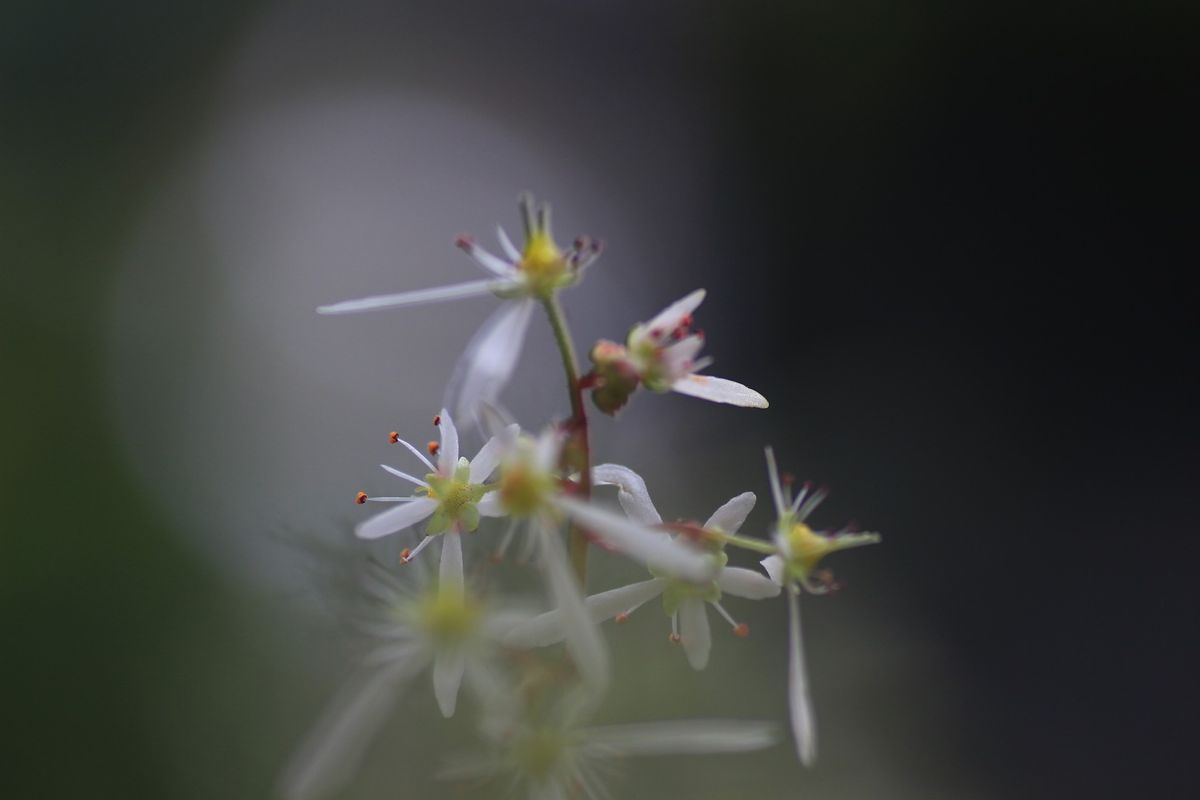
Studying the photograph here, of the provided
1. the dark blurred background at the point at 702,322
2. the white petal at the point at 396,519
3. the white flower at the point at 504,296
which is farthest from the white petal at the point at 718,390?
the dark blurred background at the point at 702,322

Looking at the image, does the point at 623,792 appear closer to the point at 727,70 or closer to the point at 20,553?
the point at 20,553

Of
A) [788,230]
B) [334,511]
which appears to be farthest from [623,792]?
[788,230]

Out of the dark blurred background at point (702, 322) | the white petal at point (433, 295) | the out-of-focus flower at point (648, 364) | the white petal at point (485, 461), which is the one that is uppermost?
the white petal at point (433, 295)

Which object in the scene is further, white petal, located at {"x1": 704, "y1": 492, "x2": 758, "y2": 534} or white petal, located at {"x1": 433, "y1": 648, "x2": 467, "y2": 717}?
white petal, located at {"x1": 704, "y1": 492, "x2": 758, "y2": 534}

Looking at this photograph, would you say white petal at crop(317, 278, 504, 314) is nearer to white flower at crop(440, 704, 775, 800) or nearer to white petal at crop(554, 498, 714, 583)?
white petal at crop(554, 498, 714, 583)

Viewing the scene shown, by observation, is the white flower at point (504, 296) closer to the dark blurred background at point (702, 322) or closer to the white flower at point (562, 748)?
the white flower at point (562, 748)

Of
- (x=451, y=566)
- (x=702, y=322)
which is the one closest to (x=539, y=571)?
(x=451, y=566)

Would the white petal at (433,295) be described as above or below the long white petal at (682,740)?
above

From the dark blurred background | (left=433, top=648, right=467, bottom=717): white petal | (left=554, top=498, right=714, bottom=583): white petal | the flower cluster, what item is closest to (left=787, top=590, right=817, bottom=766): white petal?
the flower cluster

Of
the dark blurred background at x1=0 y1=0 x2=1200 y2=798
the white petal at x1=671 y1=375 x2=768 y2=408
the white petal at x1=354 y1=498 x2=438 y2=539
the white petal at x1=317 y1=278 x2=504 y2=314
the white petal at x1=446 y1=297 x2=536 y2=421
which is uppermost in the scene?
the white petal at x1=317 y1=278 x2=504 y2=314
